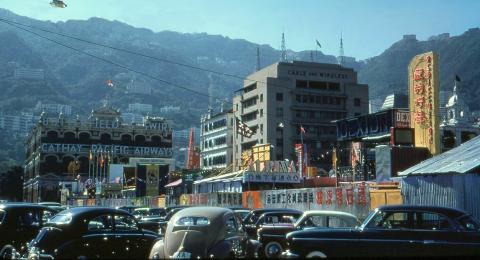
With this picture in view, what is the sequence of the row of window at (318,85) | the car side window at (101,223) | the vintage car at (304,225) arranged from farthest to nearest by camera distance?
the row of window at (318,85) < the vintage car at (304,225) < the car side window at (101,223)

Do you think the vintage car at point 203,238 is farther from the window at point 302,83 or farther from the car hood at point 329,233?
the window at point 302,83

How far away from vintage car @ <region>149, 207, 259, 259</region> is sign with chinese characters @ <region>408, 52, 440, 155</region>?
24512mm

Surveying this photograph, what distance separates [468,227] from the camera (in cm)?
1218

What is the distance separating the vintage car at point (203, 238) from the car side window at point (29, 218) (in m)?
6.69

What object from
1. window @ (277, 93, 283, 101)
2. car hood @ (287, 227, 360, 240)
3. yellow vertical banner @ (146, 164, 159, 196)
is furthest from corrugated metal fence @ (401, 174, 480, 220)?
window @ (277, 93, 283, 101)

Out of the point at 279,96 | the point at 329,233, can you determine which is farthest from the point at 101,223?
the point at 279,96

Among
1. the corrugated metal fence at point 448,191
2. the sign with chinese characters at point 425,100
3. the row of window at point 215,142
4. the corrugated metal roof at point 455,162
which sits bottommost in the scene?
the corrugated metal fence at point 448,191

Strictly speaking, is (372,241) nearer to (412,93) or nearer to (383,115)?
(412,93)

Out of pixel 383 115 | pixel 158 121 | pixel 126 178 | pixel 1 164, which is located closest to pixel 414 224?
pixel 383 115

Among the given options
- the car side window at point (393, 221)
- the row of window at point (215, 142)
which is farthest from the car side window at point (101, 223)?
the row of window at point (215, 142)

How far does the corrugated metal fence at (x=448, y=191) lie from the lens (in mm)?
19781

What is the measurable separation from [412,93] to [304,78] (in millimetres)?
73443

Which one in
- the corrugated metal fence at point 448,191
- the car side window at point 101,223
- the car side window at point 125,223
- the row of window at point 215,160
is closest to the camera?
the car side window at point 101,223

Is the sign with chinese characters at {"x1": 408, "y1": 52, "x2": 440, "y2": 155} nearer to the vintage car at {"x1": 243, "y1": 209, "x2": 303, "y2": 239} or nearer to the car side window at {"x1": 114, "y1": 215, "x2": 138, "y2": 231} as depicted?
the vintage car at {"x1": 243, "y1": 209, "x2": 303, "y2": 239}
